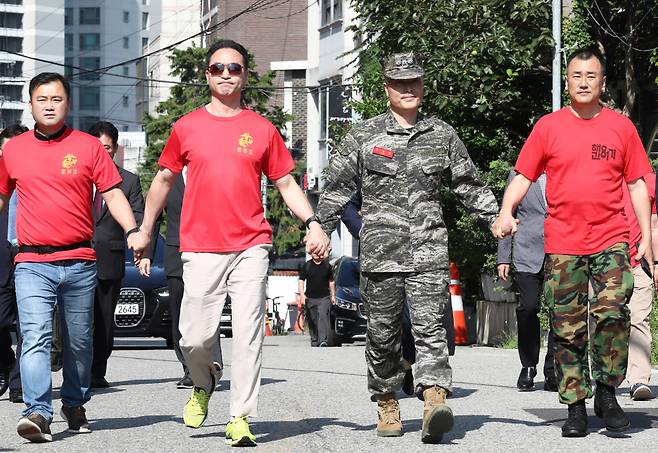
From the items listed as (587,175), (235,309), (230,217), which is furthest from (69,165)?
(587,175)

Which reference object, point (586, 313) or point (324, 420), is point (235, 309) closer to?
point (324, 420)

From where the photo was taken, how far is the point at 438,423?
7.66 meters

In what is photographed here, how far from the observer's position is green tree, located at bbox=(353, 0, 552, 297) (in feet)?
70.0

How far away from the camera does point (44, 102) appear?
27.0 ft

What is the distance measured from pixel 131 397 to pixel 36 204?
118 inches

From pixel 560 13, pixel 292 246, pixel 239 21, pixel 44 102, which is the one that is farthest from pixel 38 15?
pixel 44 102

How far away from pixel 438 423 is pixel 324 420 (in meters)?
1.48

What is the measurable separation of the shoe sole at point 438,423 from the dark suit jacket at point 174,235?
4028mm

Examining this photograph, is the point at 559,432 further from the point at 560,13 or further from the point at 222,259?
the point at 560,13

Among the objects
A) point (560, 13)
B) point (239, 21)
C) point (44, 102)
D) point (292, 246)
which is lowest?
point (292, 246)

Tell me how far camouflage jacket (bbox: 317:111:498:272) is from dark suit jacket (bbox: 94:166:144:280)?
11.1 ft

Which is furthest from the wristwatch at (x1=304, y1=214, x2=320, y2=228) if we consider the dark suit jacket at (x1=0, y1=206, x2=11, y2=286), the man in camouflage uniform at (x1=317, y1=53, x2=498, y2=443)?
the dark suit jacket at (x1=0, y1=206, x2=11, y2=286)

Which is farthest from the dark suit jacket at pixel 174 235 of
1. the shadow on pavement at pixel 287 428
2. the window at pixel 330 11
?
the window at pixel 330 11

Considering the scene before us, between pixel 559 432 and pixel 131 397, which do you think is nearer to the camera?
pixel 559 432
